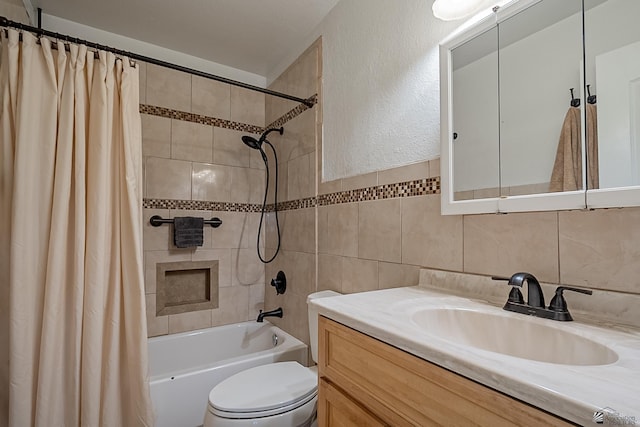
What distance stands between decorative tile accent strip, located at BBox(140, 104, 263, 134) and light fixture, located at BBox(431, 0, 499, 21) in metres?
1.85

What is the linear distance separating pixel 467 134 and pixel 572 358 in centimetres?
72

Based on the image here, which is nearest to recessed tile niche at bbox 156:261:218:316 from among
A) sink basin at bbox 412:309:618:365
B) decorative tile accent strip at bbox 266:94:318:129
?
decorative tile accent strip at bbox 266:94:318:129

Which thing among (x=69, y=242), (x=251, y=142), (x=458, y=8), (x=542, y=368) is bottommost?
(x=542, y=368)

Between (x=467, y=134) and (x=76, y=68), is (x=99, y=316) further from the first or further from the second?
(x=467, y=134)

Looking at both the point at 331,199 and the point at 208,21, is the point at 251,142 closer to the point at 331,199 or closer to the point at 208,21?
the point at 208,21

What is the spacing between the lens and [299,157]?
220 centimetres

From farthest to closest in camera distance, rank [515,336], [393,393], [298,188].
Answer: [298,188], [515,336], [393,393]

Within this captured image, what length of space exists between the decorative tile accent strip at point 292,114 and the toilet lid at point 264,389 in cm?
158

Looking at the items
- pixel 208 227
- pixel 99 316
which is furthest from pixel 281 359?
pixel 208 227

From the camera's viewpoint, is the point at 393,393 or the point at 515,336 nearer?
the point at 393,393

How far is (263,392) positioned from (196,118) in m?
2.00

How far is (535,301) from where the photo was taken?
821 mm

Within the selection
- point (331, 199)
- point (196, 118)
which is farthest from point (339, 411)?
point (196, 118)

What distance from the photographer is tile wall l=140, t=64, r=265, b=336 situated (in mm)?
2236
